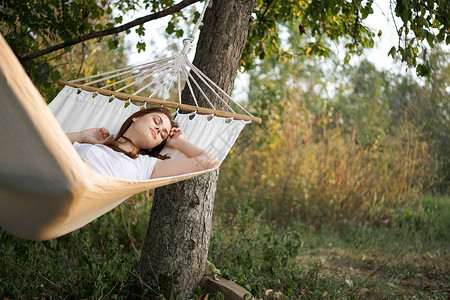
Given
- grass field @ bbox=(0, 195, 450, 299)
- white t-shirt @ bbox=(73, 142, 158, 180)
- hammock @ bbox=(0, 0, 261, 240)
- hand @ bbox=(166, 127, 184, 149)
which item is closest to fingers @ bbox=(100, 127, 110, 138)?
white t-shirt @ bbox=(73, 142, 158, 180)

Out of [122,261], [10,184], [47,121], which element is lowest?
[122,261]

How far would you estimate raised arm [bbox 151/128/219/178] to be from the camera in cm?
170

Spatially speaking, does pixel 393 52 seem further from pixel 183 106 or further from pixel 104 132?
pixel 104 132

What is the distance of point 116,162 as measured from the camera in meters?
1.82

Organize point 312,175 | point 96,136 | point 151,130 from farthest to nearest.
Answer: point 312,175 < point 96,136 < point 151,130

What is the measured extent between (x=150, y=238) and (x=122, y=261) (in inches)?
10.9

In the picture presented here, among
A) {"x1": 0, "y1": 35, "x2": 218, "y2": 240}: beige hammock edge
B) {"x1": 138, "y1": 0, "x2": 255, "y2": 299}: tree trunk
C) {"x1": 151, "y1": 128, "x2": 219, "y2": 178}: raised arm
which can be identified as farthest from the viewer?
{"x1": 138, "y1": 0, "x2": 255, "y2": 299}: tree trunk

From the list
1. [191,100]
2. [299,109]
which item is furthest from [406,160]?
[191,100]

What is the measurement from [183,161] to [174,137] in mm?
180

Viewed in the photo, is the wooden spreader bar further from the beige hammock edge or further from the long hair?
the beige hammock edge

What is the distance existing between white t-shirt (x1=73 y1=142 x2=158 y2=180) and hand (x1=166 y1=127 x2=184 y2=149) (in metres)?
0.09

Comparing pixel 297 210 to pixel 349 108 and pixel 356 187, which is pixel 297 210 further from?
pixel 349 108

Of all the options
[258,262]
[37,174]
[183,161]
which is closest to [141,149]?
[183,161]

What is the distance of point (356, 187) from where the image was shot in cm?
438
